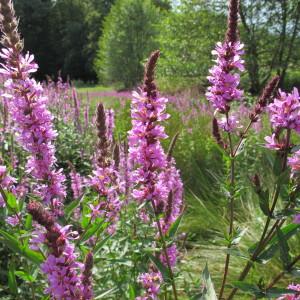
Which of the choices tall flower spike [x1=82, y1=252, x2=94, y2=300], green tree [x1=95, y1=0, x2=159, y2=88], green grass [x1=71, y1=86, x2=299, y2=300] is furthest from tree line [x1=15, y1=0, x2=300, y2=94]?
tall flower spike [x1=82, y1=252, x2=94, y2=300]

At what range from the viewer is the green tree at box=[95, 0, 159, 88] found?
40.1 meters

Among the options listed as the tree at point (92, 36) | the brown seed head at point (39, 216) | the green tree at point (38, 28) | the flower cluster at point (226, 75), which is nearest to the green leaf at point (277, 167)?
the flower cluster at point (226, 75)

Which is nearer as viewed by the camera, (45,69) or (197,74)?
(197,74)

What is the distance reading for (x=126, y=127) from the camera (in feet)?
29.6

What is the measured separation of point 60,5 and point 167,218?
60.3 m

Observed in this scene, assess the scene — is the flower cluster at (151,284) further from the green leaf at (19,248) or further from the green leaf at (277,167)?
the green leaf at (277,167)

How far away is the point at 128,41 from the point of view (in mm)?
40375

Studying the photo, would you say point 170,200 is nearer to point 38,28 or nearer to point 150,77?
point 150,77

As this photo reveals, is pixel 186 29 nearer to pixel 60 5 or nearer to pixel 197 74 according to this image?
pixel 197 74

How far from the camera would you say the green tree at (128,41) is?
40.1 m

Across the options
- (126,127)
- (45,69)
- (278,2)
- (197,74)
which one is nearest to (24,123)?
(126,127)

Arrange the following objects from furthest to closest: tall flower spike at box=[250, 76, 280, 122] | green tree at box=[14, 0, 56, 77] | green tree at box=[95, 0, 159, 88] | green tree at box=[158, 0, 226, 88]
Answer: green tree at box=[14, 0, 56, 77] → green tree at box=[95, 0, 159, 88] → green tree at box=[158, 0, 226, 88] → tall flower spike at box=[250, 76, 280, 122]

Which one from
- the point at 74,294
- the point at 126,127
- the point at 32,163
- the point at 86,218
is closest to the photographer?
the point at 74,294

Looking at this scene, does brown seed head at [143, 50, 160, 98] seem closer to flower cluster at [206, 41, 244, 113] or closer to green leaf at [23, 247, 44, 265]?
flower cluster at [206, 41, 244, 113]
